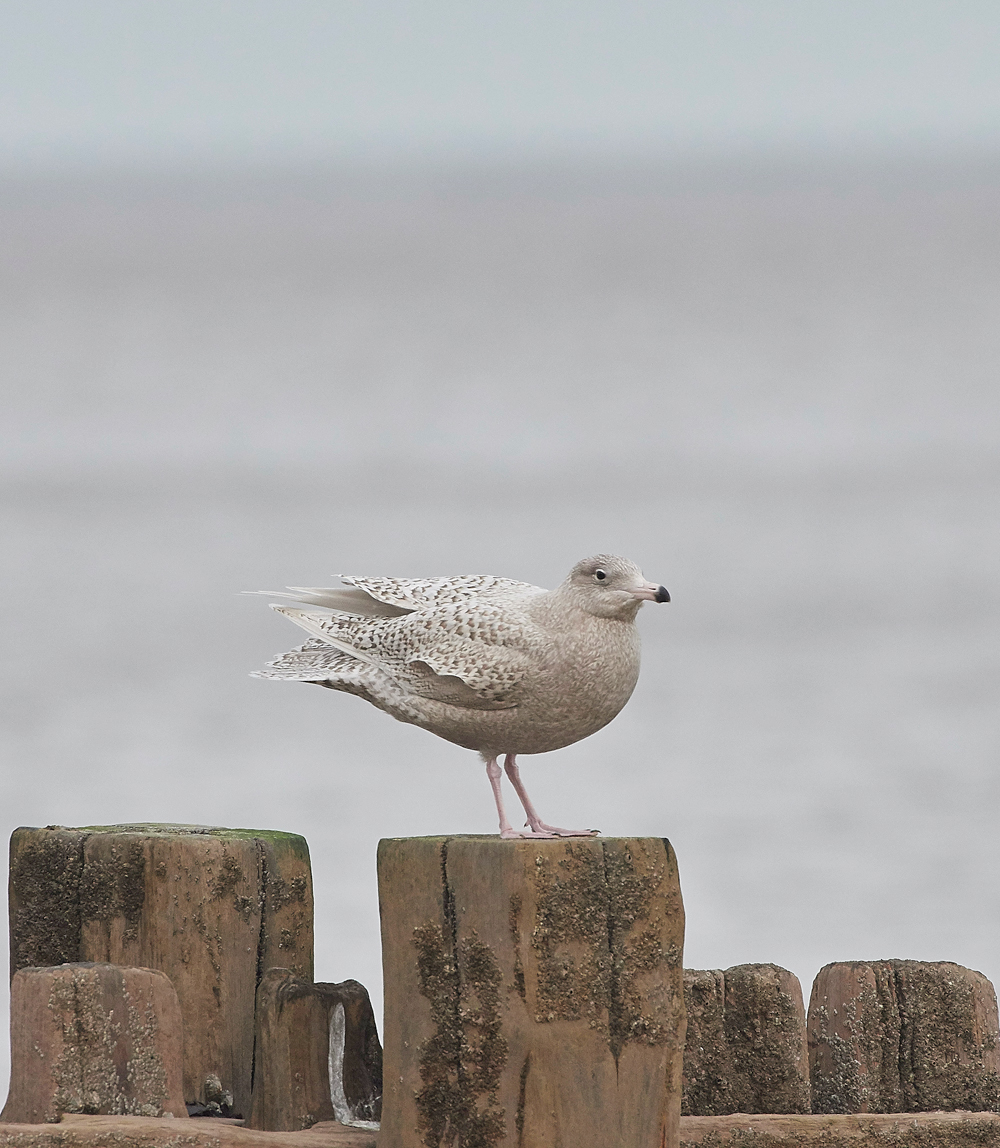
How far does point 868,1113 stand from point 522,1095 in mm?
1083

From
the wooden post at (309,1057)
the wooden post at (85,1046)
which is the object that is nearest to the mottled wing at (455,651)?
the wooden post at (309,1057)

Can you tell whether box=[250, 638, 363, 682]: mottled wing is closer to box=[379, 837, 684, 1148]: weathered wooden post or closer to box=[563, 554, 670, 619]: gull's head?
box=[563, 554, 670, 619]: gull's head

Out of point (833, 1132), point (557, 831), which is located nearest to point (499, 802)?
point (557, 831)

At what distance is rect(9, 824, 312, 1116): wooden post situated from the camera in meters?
4.10

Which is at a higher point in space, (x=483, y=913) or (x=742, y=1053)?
(x=483, y=913)

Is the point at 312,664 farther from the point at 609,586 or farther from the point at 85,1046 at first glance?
the point at 85,1046

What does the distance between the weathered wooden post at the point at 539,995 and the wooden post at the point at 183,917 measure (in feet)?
2.78

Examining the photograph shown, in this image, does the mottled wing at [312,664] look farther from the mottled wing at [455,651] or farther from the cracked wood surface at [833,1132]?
the cracked wood surface at [833,1132]

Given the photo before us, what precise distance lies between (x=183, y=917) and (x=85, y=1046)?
564mm

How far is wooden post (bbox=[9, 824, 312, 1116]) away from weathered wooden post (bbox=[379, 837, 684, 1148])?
2.78 ft

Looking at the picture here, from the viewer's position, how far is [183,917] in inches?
161

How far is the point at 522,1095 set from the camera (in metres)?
3.33

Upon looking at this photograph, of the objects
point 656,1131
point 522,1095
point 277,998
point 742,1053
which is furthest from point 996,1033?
point 277,998

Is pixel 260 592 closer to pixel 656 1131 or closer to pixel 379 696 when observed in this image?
pixel 379 696
